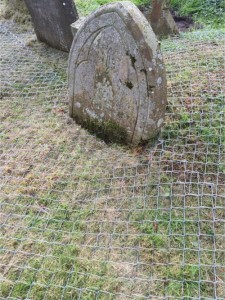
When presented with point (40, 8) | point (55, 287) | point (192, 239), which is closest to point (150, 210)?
point (192, 239)

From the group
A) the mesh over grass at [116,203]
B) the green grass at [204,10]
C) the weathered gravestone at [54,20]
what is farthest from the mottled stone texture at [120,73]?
the green grass at [204,10]

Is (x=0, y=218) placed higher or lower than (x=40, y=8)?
lower

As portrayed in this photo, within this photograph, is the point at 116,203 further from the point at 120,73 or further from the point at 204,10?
the point at 204,10

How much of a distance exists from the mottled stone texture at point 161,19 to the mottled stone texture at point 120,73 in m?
2.22

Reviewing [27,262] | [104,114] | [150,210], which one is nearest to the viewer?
[27,262]

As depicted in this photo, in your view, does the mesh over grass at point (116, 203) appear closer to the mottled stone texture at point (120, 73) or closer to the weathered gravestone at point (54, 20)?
the mottled stone texture at point (120, 73)

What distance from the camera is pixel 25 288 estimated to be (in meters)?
2.15

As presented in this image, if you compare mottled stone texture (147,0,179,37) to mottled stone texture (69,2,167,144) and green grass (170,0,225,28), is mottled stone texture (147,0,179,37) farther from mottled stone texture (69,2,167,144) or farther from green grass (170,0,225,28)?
mottled stone texture (69,2,167,144)

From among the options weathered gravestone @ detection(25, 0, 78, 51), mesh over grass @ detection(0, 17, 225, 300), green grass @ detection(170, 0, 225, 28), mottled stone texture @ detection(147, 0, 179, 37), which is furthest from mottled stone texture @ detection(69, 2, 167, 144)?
green grass @ detection(170, 0, 225, 28)

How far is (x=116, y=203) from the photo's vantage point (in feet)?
8.55

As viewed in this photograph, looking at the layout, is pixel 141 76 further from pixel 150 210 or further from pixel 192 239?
pixel 192 239

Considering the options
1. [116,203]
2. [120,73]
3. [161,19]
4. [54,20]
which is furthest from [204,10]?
[116,203]

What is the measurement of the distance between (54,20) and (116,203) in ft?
10.3

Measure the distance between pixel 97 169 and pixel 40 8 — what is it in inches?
118
